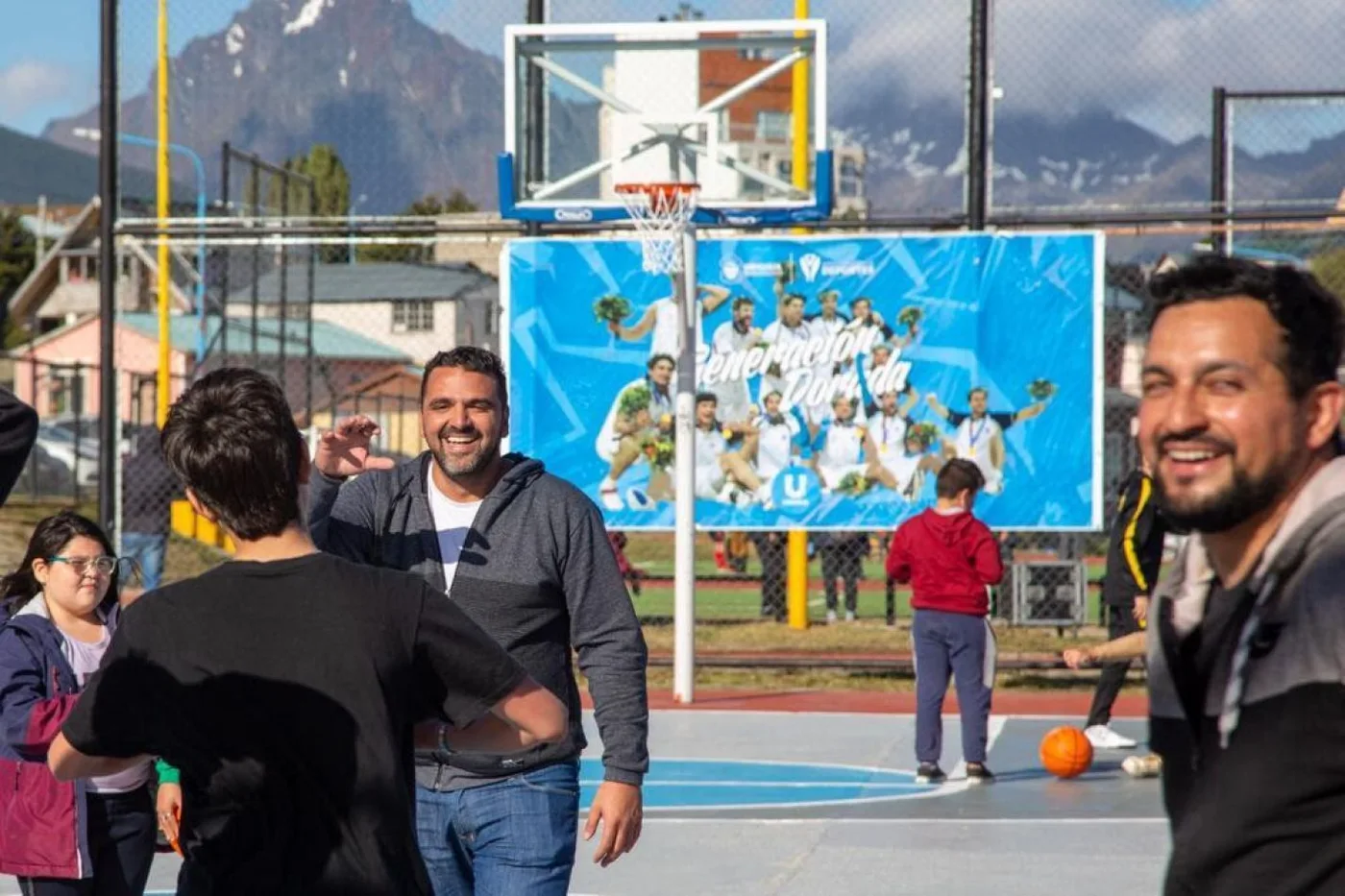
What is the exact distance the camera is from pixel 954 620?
1179 cm

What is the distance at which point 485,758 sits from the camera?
17.9ft

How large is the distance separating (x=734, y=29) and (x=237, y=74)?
6777 mm

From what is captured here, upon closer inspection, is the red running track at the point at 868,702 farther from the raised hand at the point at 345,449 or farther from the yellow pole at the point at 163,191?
the raised hand at the point at 345,449

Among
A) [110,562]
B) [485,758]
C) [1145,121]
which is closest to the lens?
[485,758]

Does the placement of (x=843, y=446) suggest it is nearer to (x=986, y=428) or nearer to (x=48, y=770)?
(x=986, y=428)

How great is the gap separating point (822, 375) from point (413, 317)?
149 ft

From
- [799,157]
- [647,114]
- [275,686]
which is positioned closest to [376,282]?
[799,157]

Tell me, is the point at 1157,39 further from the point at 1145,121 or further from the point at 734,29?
the point at 734,29

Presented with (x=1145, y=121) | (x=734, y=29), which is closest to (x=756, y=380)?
(x=734, y=29)

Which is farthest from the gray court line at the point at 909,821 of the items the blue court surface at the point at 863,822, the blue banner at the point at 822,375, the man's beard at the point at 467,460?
the blue banner at the point at 822,375

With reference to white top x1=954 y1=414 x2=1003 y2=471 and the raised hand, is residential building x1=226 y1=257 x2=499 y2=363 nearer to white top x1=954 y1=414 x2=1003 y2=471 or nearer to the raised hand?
white top x1=954 y1=414 x2=1003 y2=471

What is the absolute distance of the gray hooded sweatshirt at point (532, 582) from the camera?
5.49 m

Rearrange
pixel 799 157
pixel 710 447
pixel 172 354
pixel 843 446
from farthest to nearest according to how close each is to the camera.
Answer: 1. pixel 172 354
2. pixel 799 157
3. pixel 710 447
4. pixel 843 446

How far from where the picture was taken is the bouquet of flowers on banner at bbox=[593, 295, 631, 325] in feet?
53.9
